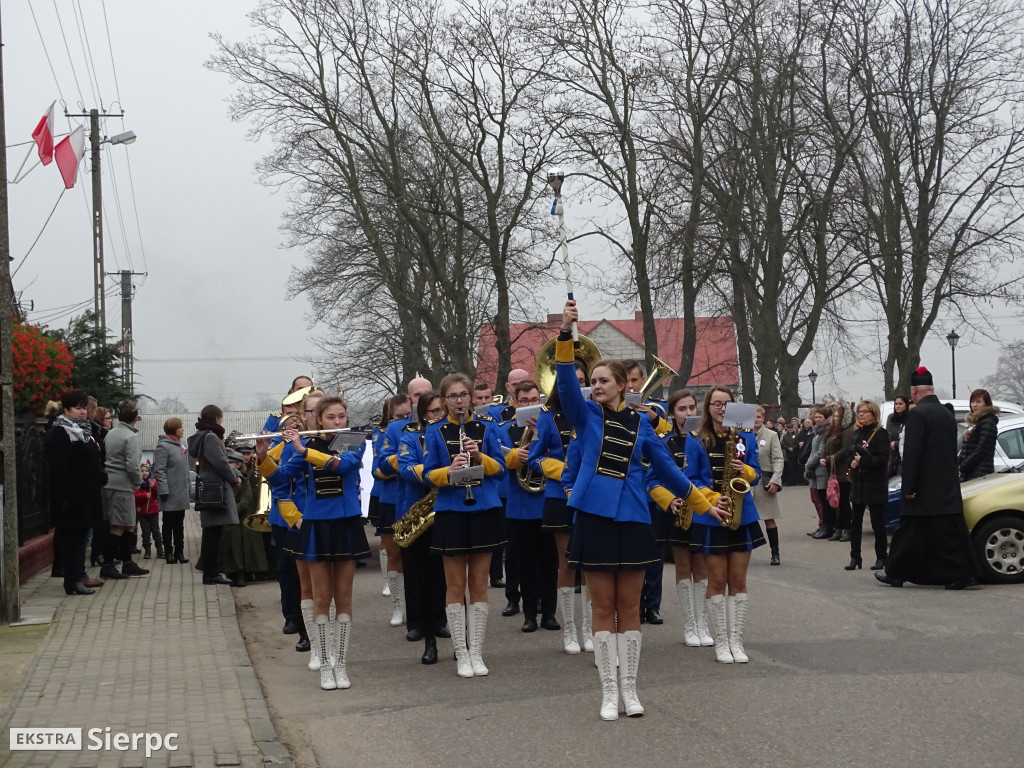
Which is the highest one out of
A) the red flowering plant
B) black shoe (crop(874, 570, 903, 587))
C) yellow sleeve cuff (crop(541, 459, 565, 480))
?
the red flowering plant

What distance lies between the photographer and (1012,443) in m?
16.9

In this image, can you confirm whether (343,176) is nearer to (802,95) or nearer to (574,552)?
(802,95)

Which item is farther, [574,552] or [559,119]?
[559,119]

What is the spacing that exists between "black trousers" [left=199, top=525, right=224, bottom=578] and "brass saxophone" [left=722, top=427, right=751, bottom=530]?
7016 millimetres

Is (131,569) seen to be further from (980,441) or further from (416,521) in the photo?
(980,441)

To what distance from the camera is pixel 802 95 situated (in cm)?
3006

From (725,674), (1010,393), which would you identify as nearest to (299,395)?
(725,674)

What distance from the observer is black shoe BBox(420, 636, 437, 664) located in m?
8.85

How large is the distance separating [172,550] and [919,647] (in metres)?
10.7

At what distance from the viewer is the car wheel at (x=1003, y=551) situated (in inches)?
480

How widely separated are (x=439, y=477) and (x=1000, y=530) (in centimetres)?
669

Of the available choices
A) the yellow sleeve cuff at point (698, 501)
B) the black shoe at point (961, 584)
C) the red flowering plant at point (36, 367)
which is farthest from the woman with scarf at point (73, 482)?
the black shoe at point (961, 584)

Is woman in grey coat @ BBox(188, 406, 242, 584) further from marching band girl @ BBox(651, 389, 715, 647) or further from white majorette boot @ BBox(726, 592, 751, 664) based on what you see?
white majorette boot @ BBox(726, 592, 751, 664)

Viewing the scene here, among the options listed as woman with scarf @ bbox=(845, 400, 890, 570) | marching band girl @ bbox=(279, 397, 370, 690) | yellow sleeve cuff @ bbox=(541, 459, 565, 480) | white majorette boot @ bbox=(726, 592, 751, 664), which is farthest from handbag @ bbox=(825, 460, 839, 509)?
marching band girl @ bbox=(279, 397, 370, 690)
